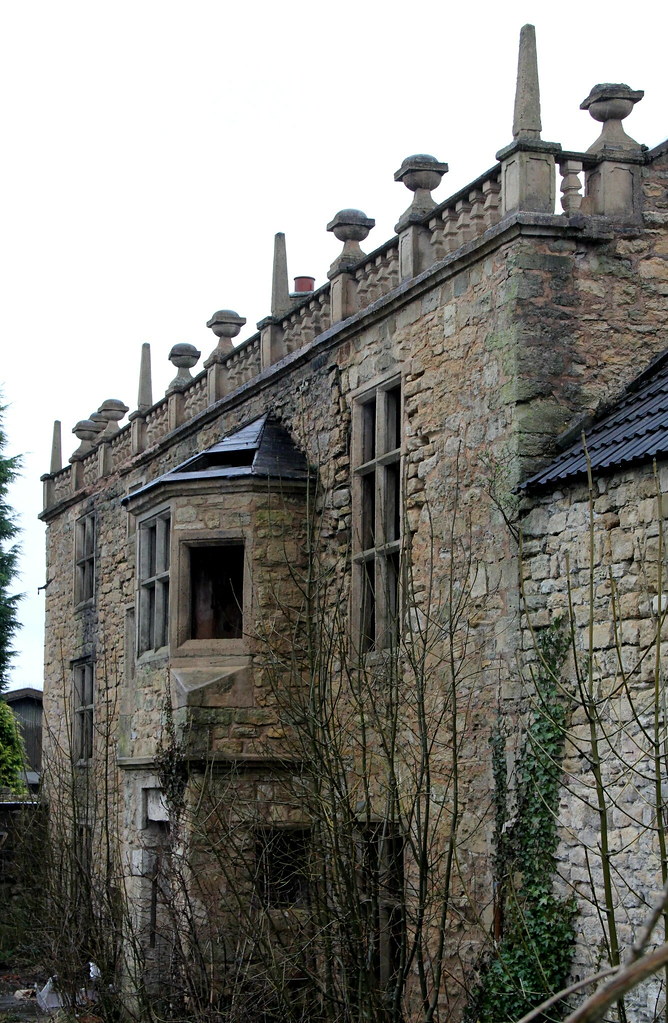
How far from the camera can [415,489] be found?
35.9 ft

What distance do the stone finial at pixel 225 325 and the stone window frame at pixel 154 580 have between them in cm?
328

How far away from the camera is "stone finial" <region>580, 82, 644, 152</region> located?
32.4 ft

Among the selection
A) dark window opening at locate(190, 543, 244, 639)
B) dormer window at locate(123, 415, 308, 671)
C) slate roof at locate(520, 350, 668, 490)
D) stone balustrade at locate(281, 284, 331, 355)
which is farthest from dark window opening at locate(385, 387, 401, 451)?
slate roof at locate(520, 350, 668, 490)

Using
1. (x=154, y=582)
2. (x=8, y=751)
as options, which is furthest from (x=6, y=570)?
(x=154, y=582)

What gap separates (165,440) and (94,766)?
4173mm

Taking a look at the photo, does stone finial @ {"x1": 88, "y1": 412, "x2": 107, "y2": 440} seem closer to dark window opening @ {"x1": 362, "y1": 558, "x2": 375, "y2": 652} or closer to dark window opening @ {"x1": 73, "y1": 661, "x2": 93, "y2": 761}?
dark window opening @ {"x1": 73, "y1": 661, "x2": 93, "y2": 761}

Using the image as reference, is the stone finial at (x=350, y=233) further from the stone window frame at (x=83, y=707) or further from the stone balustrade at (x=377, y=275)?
the stone window frame at (x=83, y=707)

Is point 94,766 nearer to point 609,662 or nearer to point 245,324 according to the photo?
point 245,324

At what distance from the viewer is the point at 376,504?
1148 centimetres

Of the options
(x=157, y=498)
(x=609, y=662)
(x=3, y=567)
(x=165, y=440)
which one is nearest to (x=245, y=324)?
(x=165, y=440)

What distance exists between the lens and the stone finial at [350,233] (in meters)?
12.6

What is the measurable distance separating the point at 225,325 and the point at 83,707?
7258mm

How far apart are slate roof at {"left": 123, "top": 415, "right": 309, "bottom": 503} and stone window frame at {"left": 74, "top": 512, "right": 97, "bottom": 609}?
24.9 ft

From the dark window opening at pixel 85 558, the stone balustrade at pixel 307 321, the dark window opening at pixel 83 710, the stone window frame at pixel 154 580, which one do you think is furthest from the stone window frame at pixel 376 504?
the dark window opening at pixel 85 558
